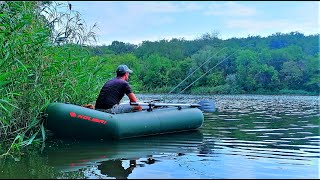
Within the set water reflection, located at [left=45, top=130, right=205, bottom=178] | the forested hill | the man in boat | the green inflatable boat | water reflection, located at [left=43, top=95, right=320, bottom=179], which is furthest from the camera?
the forested hill

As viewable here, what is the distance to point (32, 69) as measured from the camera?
6.25 metres

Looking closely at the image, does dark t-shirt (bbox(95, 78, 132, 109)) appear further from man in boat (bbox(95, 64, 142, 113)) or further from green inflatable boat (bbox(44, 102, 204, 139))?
green inflatable boat (bbox(44, 102, 204, 139))

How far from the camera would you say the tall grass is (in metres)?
5.66

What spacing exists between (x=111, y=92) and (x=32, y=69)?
55.1 inches

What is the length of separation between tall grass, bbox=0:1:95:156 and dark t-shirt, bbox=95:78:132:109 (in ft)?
1.47

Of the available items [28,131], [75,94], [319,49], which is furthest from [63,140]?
[319,49]

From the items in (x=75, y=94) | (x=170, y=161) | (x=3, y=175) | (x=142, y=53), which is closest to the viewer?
(x=3, y=175)

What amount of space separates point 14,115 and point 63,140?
2.82 ft

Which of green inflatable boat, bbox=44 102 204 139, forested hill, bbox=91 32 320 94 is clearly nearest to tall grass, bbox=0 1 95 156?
green inflatable boat, bbox=44 102 204 139

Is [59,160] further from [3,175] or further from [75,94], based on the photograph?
[75,94]

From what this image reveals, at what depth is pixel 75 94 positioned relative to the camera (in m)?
7.38

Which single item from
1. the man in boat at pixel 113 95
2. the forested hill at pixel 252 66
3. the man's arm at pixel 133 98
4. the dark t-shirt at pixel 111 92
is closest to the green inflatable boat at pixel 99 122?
the man's arm at pixel 133 98

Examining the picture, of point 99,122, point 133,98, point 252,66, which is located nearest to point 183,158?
point 99,122

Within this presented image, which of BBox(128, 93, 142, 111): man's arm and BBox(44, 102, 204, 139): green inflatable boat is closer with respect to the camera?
BBox(44, 102, 204, 139): green inflatable boat
